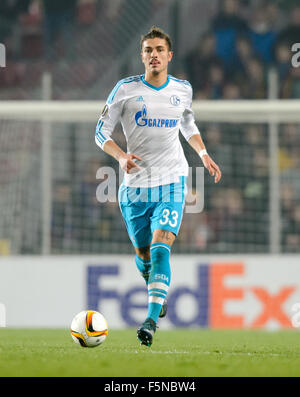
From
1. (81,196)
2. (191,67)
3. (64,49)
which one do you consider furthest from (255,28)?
(81,196)

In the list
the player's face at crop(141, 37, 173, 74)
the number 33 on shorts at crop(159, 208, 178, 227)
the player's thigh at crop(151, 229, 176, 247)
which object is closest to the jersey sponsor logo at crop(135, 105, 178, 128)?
the player's face at crop(141, 37, 173, 74)

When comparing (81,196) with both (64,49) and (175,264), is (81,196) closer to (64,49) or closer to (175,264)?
(175,264)

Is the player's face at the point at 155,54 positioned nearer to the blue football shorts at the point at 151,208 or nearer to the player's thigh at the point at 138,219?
the blue football shorts at the point at 151,208

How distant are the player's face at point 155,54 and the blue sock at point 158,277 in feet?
4.36

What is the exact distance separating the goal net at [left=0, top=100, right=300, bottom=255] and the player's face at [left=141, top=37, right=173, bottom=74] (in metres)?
4.16

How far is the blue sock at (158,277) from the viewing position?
19.3ft

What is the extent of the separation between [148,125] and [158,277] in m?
1.19

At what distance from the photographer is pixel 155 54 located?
627 centimetres

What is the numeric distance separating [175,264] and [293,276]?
135 centimetres

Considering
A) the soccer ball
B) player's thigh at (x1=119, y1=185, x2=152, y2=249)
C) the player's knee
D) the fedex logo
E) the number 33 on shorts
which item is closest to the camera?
the soccer ball

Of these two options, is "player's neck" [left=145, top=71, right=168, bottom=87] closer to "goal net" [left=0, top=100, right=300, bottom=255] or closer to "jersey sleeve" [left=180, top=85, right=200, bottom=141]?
"jersey sleeve" [left=180, top=85, right=200, bottom=141]

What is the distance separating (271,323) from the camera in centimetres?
970

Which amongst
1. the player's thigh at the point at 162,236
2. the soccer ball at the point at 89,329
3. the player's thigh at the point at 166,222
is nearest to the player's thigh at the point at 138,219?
the player's thigh at the point at 166,222

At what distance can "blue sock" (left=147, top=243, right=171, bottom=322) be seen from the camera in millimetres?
5879
